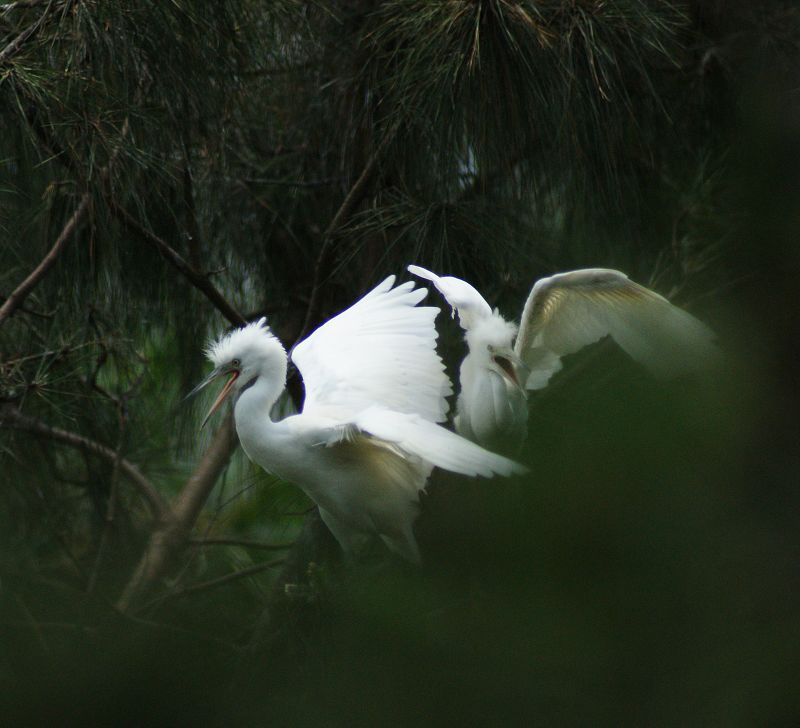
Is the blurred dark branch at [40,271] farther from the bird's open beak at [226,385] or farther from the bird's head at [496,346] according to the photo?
the bird's head at [496,346]

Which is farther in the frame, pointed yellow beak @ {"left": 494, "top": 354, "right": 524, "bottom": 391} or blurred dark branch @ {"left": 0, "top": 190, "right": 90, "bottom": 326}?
pointed yellow beak @ {"left": 494, "top": 354, "right": 524, "bottom": 391}

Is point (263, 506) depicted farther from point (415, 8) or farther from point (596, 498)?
point (596, 498)

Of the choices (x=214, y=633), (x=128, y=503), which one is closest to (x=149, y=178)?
(x=128, y=503)

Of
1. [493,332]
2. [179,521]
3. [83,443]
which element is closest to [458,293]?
[493,332]

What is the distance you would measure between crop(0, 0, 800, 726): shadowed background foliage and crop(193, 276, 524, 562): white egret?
0.23ft

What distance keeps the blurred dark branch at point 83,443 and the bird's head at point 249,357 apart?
22 cm

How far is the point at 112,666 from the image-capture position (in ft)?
1.17

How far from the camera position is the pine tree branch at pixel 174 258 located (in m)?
1.43

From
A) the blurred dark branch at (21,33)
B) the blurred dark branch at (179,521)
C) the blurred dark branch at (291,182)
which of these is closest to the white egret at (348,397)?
the blurred dark branch at (179,521)

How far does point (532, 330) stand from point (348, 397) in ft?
1.26

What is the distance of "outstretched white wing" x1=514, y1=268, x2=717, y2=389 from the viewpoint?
1.55 meters

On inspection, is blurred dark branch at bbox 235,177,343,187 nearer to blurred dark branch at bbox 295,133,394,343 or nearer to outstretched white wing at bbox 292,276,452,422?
blurred dark branch at bbox 295,133,394,343

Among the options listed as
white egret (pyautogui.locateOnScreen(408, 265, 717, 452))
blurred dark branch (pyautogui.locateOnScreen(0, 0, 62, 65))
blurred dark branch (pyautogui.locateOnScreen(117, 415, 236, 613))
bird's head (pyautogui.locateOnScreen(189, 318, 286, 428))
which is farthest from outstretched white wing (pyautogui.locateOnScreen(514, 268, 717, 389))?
blurred dark branch (pyautogui.locateOnScreen(0, 0, 62, 65))

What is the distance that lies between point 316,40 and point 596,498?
5.13 feet
